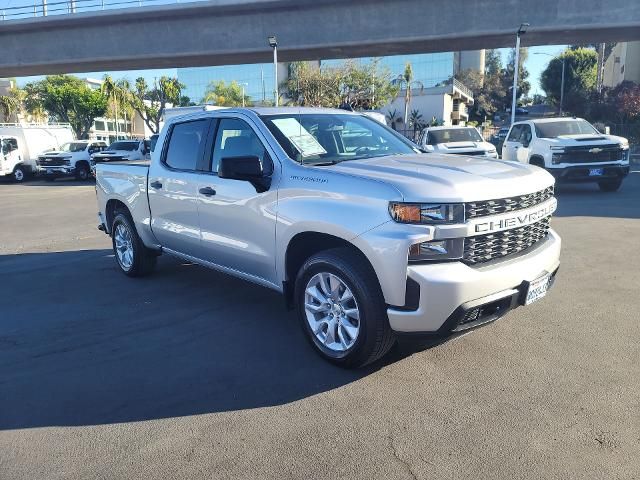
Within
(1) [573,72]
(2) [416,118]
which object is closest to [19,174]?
(2) [416,118]

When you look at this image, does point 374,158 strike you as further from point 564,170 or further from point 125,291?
point 564,170

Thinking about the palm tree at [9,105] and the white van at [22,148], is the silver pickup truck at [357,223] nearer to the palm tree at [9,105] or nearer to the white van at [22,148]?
the white van at [22,148]

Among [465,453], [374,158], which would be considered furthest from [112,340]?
[465,453]

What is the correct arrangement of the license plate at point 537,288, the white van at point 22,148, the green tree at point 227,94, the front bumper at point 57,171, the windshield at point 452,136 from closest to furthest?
the license plate at point 537,288
the windshield at point 452,136
the front bumper at point 57,171
the white van at point 22,148
the green tree at point 227,94

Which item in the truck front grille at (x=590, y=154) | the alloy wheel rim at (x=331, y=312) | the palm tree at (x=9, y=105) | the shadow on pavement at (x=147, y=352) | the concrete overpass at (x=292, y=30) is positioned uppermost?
the concrete overpass at (x=292, y=30)

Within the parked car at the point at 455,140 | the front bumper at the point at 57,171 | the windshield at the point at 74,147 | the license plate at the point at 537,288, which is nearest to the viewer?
the license plate at the point at 537,288

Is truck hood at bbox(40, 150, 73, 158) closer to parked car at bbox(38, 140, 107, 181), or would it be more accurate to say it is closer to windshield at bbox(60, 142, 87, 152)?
parked car at bbox(38, 140, 107, 181)

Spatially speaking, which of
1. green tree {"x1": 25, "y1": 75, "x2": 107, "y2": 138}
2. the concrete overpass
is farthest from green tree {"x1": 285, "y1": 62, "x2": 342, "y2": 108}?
green tree {"x1": 25, "y1": 75, "x2": 107, "y2": 138}

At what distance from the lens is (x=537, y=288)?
3.91 m

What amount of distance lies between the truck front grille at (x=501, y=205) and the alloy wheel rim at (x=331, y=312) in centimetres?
101

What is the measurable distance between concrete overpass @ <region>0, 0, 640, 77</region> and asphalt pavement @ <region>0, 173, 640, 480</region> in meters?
20.5

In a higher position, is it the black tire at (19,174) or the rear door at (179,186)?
the rear door at (179,186)

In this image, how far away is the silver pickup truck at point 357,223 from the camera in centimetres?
347

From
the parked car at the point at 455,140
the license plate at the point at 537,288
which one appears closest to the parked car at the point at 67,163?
the parked car at the point at 455,140
